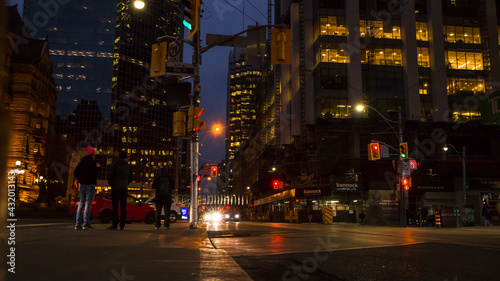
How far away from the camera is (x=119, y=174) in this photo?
9.64 metres

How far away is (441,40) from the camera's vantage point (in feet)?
151

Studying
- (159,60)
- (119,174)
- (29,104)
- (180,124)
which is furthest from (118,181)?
(29,104)

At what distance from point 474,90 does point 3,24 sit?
53398 mm

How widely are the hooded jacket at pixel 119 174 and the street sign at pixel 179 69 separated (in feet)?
14.9

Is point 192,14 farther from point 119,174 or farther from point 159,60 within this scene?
point 119,174

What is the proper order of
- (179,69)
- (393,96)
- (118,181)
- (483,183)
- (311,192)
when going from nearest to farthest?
(118,181) < (179,69) < (483,183) < (393,96) < (311,192)

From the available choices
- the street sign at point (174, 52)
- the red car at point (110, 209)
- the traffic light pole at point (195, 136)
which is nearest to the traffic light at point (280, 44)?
the traffic light pole at point (195, 136)

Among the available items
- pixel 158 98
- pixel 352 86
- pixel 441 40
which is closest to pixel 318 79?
pixel 352 86

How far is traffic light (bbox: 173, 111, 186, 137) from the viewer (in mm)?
12586

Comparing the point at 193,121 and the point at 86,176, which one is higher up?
the point at 193,121

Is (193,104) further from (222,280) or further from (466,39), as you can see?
(466,39)

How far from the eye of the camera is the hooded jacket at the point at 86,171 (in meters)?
9.20

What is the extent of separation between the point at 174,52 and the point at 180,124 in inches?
109

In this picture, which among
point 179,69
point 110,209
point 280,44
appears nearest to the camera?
point 280,44
